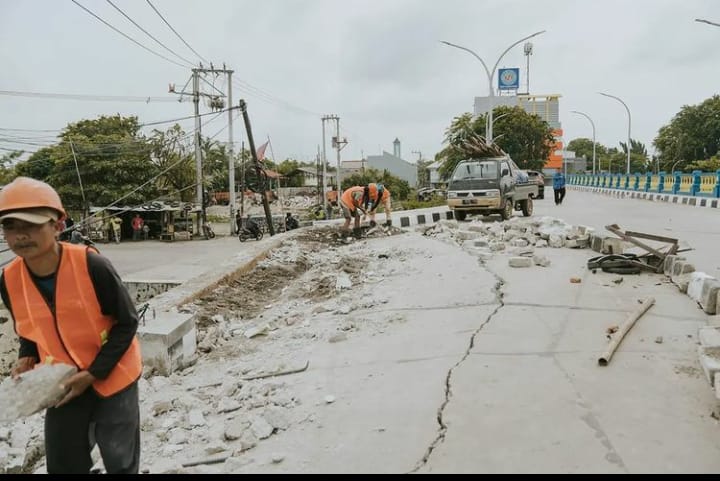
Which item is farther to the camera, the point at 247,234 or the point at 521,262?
the point at 247,234

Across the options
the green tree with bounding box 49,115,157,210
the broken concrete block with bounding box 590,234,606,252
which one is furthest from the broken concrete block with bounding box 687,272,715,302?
the green tree with bounding box 49,115,157,210

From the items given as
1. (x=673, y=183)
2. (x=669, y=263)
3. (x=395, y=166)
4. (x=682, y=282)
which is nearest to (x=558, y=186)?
(x=673, y=183)

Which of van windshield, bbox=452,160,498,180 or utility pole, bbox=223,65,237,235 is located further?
utility pole, bbox=223,65,237,235

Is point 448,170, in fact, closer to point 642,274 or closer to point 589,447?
point 642,274

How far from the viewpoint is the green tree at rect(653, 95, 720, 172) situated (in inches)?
1665

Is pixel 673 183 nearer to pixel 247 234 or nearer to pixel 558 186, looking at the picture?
pixel 558 186

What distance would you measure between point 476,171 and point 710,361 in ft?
37.7

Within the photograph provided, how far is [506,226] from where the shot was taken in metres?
10.9

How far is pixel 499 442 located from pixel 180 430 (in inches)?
76.7

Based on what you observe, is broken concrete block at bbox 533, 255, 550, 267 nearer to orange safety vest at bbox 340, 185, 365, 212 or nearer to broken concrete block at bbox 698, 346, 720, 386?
broken concrete block at bbox 698, 346, 720, 386

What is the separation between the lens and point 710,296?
4.61 meters

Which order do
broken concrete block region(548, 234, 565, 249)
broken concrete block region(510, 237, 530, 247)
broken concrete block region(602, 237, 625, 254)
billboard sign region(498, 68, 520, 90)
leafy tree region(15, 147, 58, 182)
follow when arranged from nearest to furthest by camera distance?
broken concrete block region(602, 237, 625, 254)
broken concrete block region(548, 234, 565, 249)
broken concrete block region(510, 237, 530, 247)
leafy tree region(15, 147, 58, 182)
billboard sign region(498, 68, 520, 90)

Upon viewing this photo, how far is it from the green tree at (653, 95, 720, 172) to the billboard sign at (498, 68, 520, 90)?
20807mm

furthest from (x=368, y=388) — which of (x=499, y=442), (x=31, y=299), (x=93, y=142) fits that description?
(x=93, y=142)
